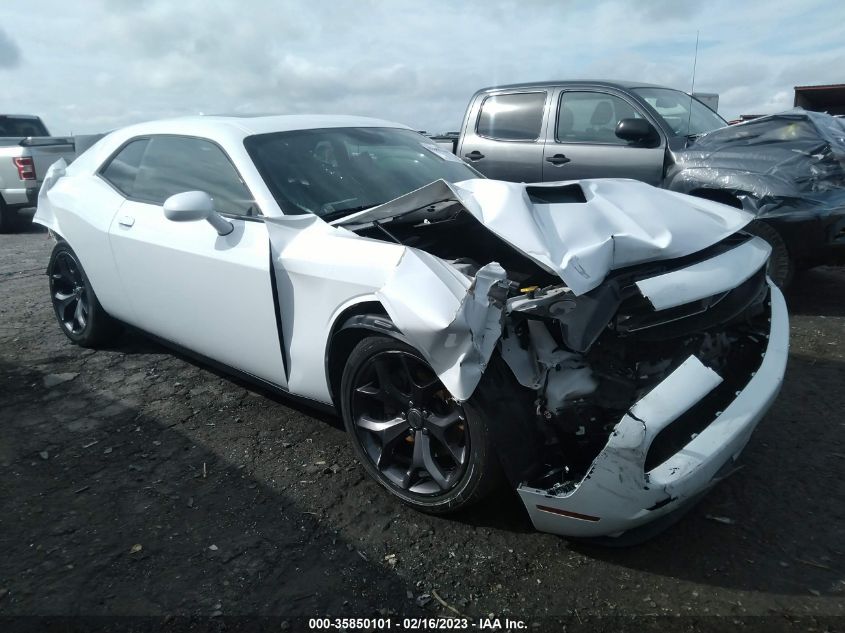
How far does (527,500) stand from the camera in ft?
7.45

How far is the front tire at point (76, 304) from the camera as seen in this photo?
4.54 meters

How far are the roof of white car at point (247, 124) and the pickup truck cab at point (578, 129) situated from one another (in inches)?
89.9

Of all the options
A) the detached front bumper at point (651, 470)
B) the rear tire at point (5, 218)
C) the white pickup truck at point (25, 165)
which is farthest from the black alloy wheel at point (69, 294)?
the rear tire at point (5, 218)

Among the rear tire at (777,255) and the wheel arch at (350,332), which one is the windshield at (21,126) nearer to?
the wheel arch at (350,332)

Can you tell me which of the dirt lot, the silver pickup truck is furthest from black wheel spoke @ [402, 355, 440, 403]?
the silver pickup truck

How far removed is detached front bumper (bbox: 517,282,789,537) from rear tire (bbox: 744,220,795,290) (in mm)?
2924

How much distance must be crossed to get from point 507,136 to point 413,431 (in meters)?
4.51

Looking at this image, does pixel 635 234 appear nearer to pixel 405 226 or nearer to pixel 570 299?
pixel 570 299

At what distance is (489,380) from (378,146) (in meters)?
2.09

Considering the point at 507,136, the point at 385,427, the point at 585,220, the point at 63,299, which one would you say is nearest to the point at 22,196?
the point at 63,299

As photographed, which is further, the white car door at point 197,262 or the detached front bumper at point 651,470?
the white car door at point 197,262

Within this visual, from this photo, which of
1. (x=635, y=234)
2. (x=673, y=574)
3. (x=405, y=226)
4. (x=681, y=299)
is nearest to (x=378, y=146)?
(x=405, y=226)

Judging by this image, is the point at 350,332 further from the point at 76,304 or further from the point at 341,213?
the point at 76,304

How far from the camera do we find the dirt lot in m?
2.21
